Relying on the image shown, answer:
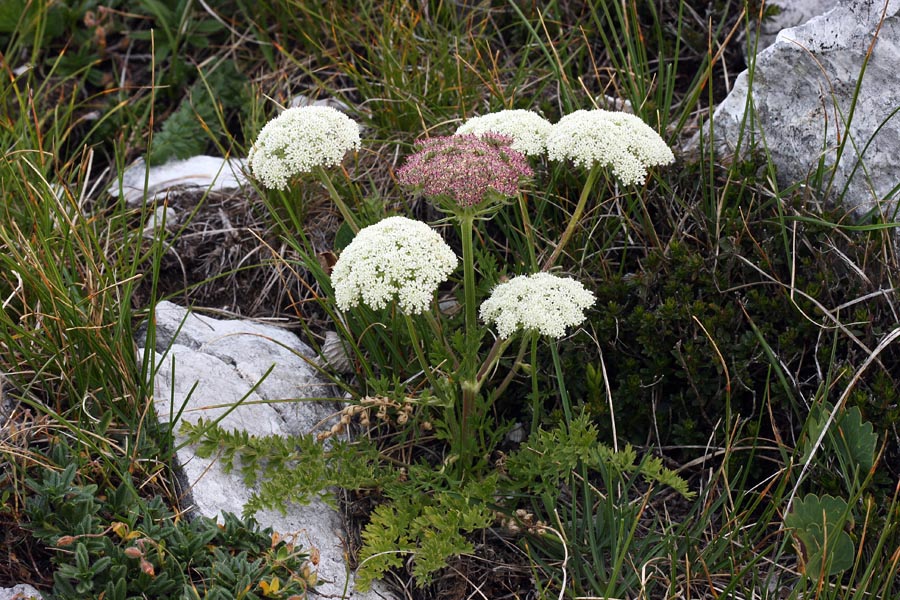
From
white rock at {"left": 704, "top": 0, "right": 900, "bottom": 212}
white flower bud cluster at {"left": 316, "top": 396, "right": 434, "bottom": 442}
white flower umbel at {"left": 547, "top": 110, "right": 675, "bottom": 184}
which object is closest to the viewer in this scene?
white flower umbel at {"left": 547, "top": 110, "right": 675, "bottom": 184}

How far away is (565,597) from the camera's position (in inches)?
120

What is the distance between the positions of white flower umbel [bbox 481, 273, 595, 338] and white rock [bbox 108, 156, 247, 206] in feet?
8.18

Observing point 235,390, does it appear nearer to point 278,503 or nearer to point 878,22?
point 278,503

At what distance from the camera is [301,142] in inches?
122

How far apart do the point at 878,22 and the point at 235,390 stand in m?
3.46

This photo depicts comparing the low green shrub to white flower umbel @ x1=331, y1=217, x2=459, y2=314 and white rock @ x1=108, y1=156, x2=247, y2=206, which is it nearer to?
white flower umbel @ x1=331, y1=217, x2=459, y2=314

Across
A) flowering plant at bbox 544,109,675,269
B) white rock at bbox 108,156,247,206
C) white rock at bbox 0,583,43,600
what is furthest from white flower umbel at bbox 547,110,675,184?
white rock at bbox 108,156,247,206

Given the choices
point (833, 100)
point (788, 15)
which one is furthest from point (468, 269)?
point (788, 15)

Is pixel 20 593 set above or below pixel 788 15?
below

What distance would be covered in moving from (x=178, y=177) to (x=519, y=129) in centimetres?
266

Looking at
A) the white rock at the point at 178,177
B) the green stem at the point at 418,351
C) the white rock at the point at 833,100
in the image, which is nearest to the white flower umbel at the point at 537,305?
the green stem at the point at 418,351

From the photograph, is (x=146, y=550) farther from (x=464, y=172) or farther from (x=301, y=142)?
(x=464, y=172)

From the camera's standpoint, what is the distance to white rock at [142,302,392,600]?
3211 millimetres

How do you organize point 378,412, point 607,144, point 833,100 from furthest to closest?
point 833,100
point 378,412
point 607,144
